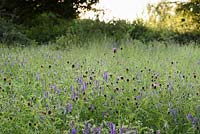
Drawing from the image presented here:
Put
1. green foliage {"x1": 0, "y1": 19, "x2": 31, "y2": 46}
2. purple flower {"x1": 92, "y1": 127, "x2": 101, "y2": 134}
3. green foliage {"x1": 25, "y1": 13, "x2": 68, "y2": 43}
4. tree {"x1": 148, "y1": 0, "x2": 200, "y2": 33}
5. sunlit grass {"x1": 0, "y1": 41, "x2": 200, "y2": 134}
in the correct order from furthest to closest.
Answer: tree {"x1": 148, "y1": 0, "x2": 200, "y2": 33}, green foliage {"x1": 25, "y1": 13, "x2": 68, "y2": 43}, green foliage {"x1": 0, "y1": 19, "x2": 31, "y2": 46}, sunlit grass {"x1": 0, "y1": 41, "x2": 200, "y2": 134}, purple flower {"x1": 92, "y1": 127, "x2": 101, "y2": 134}

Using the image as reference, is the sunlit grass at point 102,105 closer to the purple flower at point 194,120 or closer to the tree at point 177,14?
the purple flower at point 194,120

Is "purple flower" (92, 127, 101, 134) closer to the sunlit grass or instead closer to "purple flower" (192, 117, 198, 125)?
the sunlit grass

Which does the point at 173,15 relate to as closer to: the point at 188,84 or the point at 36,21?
the point at 36,21

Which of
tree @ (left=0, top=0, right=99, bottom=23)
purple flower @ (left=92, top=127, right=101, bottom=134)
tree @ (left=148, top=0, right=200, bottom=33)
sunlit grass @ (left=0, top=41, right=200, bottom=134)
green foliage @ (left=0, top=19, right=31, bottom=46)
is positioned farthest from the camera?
tree @ (left=148, top=0, right=200, bottom=33)

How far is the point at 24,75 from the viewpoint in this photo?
205 inches

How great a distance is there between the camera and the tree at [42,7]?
1505 cm

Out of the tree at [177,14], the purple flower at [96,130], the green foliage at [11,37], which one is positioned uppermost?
the tree at [177,14]

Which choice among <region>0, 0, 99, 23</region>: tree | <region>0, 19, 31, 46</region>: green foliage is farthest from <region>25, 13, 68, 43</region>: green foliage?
<region>0, 19, 31, 46</region>: green foliage

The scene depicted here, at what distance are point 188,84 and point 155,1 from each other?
12.5 metres

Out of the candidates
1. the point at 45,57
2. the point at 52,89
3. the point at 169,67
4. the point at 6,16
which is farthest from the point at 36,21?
the point at 52,89

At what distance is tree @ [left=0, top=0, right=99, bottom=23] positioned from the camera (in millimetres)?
15055

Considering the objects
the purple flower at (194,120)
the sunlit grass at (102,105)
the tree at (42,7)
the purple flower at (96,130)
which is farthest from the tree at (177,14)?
the purple flower at (96,130)

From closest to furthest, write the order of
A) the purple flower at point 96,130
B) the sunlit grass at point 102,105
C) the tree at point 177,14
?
the purple flower at point 96,130 → the sunlit grass at point 102,105 → the tree at point 177,14

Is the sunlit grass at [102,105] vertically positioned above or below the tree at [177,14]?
below
